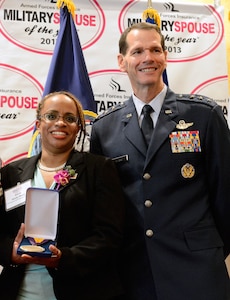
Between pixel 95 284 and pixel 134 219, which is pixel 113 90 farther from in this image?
pixel 95 284

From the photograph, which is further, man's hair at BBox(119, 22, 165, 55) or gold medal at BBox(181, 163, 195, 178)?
man's hair at BBox(119, 22, 165, 55)

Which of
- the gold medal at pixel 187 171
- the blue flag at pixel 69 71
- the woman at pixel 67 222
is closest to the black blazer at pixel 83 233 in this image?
the woman at pixel 67 222

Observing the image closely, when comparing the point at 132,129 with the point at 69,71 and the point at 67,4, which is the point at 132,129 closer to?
the point at 69,71

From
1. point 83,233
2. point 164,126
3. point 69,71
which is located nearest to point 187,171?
point 164,126

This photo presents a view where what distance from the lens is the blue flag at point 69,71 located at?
235cm

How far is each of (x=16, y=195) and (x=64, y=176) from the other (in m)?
0.18

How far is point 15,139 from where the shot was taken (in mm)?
2664

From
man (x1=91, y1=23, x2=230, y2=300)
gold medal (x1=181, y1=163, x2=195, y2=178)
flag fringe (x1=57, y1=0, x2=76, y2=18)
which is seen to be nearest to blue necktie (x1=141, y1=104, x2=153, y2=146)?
man (x1=91, y1=23, x2=230, y2=300)

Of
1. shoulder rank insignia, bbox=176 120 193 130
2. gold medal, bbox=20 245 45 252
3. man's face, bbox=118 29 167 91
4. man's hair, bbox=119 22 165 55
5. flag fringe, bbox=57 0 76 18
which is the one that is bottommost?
gold medal, bbox=20 245 45 252

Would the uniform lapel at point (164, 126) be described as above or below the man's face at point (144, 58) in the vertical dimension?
below

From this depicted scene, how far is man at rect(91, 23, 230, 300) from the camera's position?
1535 mm

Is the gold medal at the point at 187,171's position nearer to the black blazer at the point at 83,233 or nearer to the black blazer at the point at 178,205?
the black blazer at the point at 178,205

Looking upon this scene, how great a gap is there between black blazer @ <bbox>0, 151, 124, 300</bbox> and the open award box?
74mm

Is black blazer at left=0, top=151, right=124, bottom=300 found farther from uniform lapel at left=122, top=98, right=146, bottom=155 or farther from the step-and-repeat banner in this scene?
the step-and-repeat banner
